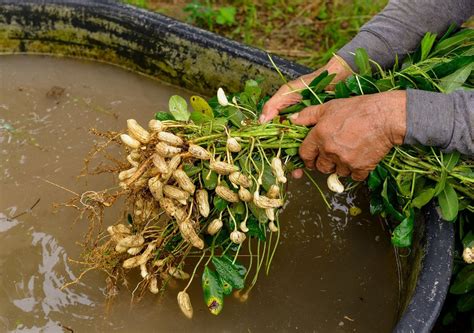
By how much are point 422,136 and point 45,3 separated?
1.63 m

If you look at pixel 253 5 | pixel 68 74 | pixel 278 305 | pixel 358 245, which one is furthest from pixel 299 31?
pixel 278 305

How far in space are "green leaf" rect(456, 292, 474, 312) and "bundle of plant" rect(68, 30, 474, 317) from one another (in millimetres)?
334

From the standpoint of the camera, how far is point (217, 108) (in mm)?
1577

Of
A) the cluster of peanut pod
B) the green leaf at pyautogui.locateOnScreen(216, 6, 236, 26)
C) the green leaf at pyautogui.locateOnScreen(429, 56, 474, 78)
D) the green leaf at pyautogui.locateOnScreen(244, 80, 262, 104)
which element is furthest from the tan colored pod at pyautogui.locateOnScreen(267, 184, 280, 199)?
the green leaf at pyautogui.locateOnScreen(216, 6, 236, 26)

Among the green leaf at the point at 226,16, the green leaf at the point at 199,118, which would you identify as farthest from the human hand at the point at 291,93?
the green leaf at the point at 226,16

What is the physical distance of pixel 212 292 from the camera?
1450mm

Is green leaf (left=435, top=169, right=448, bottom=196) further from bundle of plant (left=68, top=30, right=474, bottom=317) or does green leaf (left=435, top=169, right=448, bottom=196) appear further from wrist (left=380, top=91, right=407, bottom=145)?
wrist (left=380, top=91, right=407, bottom=145)

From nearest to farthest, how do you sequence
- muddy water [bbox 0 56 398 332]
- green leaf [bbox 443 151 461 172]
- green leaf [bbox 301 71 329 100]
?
green leaf [bbox 443 151 461 172] < green leaf [bbox 301 71 329 100] < muddy water [bbox 0 56 398 332]

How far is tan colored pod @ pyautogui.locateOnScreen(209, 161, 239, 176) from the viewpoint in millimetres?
1368

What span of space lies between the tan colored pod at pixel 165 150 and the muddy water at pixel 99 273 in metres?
0.58

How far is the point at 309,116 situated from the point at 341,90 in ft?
0.41

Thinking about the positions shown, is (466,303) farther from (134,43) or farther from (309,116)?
(134,43)

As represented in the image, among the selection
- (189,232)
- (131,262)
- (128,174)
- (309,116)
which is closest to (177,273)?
(131,262)

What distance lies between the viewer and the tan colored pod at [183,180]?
136 cm
